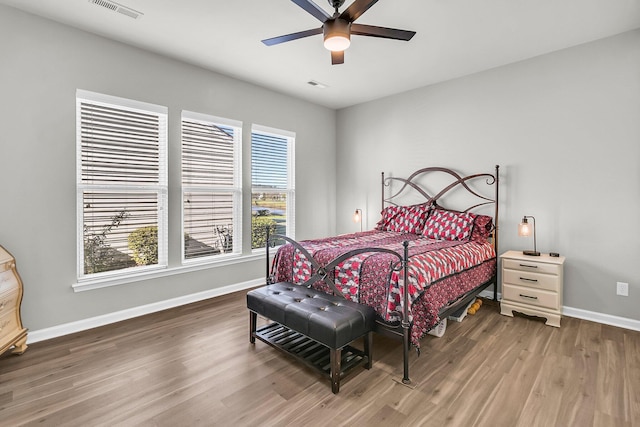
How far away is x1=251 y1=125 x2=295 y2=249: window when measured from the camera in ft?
14.9

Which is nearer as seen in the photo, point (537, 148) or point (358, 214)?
point (537, 148)

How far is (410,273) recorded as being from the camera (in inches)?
92.5

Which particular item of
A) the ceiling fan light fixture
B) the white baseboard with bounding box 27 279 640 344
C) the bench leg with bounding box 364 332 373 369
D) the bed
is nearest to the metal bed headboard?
the bed

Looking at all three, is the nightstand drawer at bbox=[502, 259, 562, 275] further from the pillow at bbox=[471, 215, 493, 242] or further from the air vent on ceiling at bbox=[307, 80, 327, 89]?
the air vent on ceiling at bbox=[307, 80, 327, 89]

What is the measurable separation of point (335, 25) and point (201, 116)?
7.57 ft

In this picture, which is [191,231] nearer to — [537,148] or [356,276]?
[356,276]

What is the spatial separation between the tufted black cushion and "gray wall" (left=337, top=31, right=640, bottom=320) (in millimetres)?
2572

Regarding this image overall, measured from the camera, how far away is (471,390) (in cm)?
211

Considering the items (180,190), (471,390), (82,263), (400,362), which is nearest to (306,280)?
(400,362)

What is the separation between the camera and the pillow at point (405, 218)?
4.27m

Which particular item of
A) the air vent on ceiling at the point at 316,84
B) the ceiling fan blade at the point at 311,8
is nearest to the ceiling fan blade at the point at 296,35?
the ceiling fan blade at the point at 311,8

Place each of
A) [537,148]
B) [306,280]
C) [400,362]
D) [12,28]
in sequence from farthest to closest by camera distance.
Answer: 1. [537,148]
2. [306,280]
3. [12,28]
4. [400,362]

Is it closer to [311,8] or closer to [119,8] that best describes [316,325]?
[311,8]

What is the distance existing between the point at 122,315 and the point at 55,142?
5.94 ft
